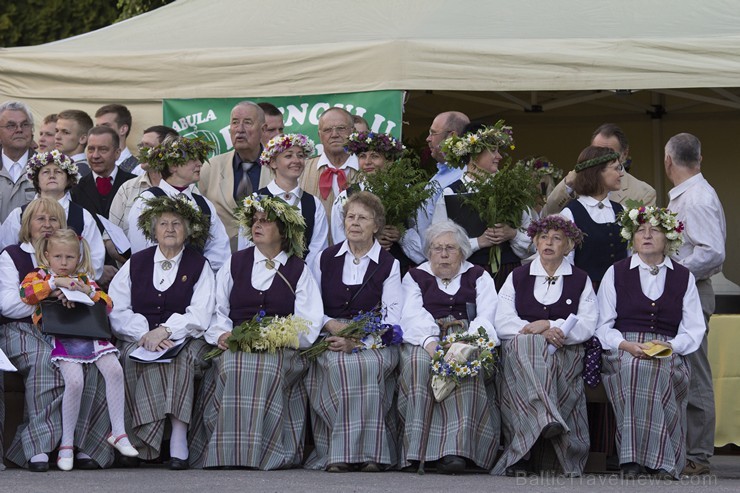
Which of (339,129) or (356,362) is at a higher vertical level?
(339,129)

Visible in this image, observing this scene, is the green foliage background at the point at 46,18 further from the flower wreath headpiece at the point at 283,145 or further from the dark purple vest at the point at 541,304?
the dark purple vest at the point at 541,304

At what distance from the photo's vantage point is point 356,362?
7.76m

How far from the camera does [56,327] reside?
759 cm

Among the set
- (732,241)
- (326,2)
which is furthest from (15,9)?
(732,241)

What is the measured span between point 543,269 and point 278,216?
1563 mm

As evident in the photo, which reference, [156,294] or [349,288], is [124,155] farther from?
[349,288]

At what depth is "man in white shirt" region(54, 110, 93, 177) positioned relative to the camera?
30.8 ft

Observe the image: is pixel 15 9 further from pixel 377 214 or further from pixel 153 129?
pixel 377 214

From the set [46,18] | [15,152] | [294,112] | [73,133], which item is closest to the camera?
[15,152]

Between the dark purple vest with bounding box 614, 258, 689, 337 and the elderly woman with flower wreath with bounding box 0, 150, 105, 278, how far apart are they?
3.10 metres

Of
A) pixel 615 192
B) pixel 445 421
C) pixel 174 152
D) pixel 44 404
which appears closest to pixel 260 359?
pixel 445 421

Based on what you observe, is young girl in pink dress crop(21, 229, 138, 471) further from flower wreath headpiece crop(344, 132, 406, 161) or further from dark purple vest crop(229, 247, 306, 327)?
flower wreath headpiece crop(344, 132, 406, 161)

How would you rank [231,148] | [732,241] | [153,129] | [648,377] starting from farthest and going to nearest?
[732,241] → [231,148] → [153,129] → [648,377]

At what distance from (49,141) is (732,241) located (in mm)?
5739
